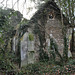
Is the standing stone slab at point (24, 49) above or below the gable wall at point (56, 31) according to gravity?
below

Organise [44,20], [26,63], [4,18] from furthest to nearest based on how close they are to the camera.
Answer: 1. [44,20]
2. [26,63]
3. [4,18]

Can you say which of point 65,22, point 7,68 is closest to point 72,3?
point 65,22

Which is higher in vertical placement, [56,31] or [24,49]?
[56,31]

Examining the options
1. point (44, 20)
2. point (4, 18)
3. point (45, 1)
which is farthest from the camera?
point (44, 20)

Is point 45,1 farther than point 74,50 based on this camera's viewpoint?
No

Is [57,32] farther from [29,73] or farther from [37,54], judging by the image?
[29,73]

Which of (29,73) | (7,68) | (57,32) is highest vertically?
(57,32)

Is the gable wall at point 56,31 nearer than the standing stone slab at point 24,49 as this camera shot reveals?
No

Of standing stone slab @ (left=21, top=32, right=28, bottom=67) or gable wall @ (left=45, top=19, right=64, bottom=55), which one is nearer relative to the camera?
standing stone slab @ (left=21, top=32, right=28, bottom=67)

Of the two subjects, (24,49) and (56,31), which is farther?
(56,31)

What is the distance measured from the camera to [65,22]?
1135cm

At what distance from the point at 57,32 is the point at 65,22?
1528 mm

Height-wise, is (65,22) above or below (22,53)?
above

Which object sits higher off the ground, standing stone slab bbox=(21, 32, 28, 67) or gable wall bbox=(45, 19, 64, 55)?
gable wall bbox=(45, 19, 64, 55)
